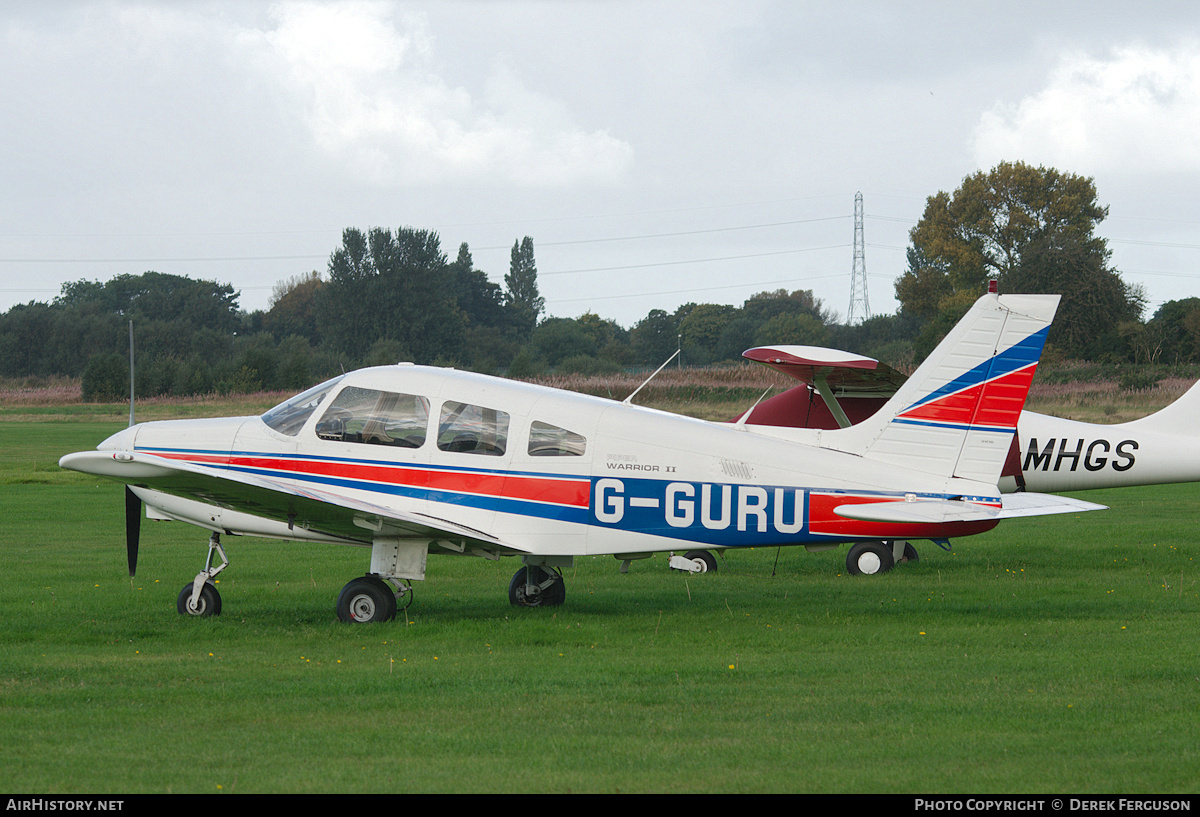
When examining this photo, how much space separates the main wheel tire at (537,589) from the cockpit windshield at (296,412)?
250 centimetres

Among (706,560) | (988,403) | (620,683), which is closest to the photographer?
(620,683)

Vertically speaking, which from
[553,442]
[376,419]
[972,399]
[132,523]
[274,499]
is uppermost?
[972,399]

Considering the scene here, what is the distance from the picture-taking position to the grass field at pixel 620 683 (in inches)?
212

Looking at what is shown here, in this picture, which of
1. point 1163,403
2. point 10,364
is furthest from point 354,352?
point 1163,403

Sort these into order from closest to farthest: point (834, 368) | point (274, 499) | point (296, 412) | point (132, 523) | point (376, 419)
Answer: point (274, 499) → point (376, 419) → point (296, 412) → point (132, 523) → point (834, 368)

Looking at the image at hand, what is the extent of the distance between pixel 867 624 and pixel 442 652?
11.8ft

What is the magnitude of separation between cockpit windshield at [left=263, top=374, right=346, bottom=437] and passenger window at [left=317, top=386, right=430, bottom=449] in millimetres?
168

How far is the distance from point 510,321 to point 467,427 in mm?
92694

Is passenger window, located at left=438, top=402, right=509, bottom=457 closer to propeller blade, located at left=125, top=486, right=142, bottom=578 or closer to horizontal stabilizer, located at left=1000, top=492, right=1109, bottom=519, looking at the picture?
propeller blade, located at left=125, top=486, right=142, bottom=578

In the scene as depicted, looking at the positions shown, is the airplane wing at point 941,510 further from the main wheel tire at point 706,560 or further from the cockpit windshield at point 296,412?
the cockpit windshield at point 296,412

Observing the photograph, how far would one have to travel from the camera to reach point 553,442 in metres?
9.76

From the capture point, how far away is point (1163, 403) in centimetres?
3728

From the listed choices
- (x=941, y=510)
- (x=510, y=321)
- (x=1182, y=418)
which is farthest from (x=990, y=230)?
(x=941, y=510)

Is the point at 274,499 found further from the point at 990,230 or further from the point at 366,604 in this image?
Result: the point at 990,230
